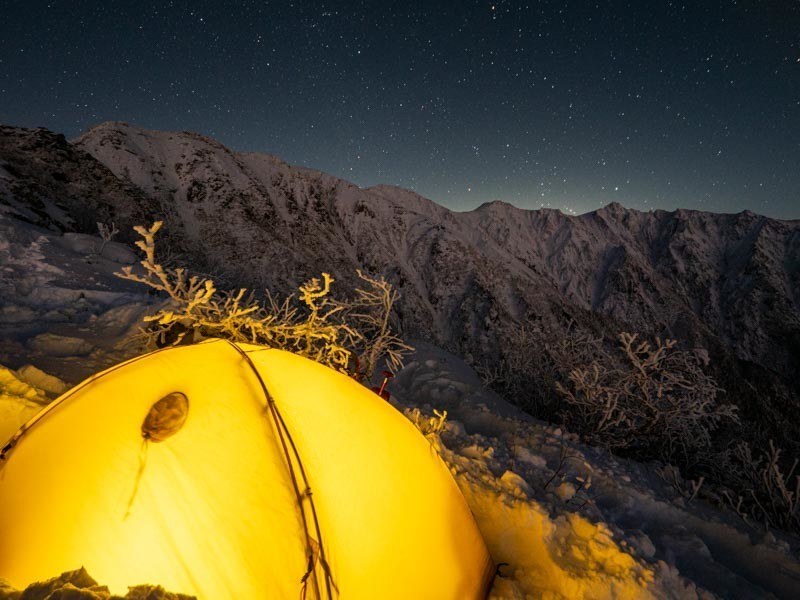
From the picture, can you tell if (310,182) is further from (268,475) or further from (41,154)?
(268,475)

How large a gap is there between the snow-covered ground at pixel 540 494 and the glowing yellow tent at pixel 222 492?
844 millimetres

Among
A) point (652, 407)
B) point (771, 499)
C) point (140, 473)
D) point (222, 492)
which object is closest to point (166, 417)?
point (140, 473)

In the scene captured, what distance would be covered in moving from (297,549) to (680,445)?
895 centimetres

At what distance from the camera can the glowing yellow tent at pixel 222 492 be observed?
1.95m

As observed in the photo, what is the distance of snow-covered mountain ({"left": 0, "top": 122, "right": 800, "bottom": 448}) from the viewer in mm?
33844

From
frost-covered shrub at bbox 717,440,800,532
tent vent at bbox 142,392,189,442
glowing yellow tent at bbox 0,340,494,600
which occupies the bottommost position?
frost-covered shrub at bbox 717,440,800,532

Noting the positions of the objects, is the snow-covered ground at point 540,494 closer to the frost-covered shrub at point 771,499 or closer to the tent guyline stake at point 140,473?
the frost-covered shrub at point 771,499

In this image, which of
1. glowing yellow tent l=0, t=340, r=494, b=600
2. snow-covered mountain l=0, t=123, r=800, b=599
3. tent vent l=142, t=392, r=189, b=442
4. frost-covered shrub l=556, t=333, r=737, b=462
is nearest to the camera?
glowing yellow tent l=0, t=340, r=494, b=600

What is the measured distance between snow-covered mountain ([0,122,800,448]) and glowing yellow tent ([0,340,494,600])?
18.4m

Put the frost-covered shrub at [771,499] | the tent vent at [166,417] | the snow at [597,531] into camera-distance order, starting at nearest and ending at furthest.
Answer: the tent vent at [166,417] < the snow at [597,531] < the frost-covered shrub at [771,499]

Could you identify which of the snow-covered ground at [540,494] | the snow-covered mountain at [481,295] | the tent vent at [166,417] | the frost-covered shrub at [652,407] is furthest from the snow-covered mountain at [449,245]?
the frost-covered shrub at [652,407]

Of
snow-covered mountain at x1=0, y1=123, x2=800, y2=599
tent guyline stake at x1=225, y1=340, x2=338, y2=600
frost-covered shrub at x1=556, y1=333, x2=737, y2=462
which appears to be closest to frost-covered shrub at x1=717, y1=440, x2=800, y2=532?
snow-covered mountain at x1=0, y1=123, x2=800, y2=599

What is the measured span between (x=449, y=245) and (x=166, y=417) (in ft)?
197

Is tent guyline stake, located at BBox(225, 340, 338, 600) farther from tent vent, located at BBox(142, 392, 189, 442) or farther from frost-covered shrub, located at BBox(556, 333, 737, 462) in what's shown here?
frost-covered shrub, located at BBox(556, 333, 737, 462)
